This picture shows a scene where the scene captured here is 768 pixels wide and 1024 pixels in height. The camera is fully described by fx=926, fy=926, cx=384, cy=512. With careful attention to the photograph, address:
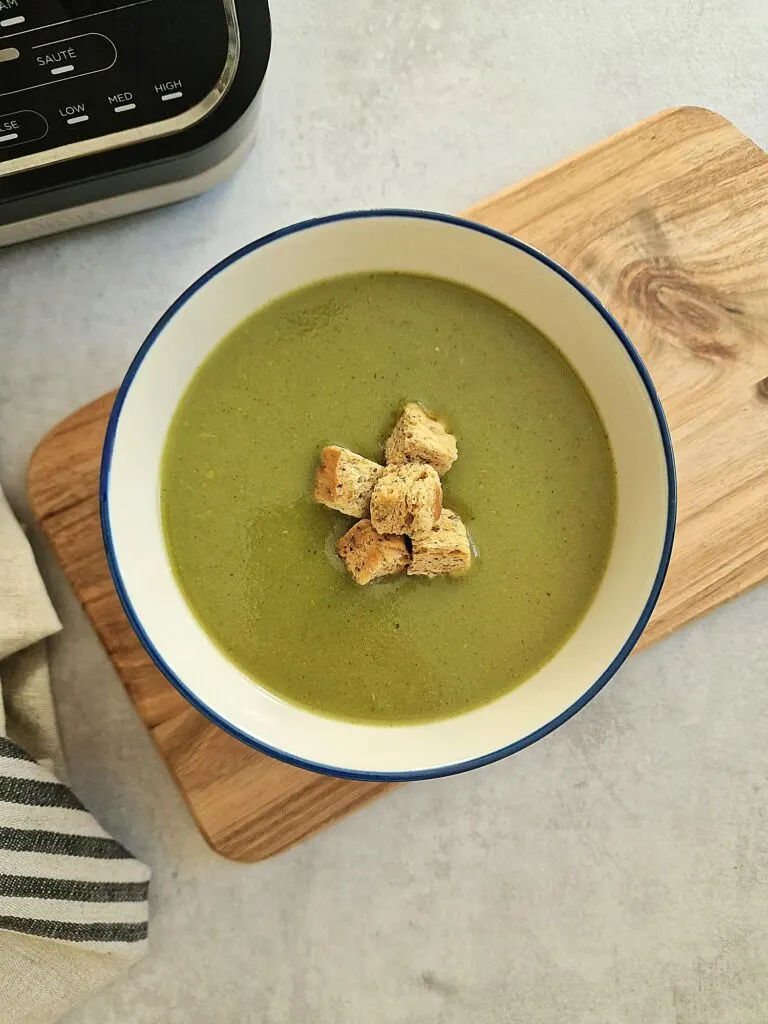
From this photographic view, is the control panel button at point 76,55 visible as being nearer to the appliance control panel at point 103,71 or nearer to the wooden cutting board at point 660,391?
the appliance control panel at point 103,71

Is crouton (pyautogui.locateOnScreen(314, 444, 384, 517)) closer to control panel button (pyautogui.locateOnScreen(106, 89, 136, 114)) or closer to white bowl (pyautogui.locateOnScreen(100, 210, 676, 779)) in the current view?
white bowl (pyautogui.locateOnScreen(100, 210, 676, 779))

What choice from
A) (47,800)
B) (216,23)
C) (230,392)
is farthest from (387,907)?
(216,23)

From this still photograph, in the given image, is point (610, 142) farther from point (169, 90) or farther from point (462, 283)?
point (169, 90)

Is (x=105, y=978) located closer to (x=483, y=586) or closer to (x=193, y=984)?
(x=193, y=984)

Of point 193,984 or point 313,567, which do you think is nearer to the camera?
point 313,567

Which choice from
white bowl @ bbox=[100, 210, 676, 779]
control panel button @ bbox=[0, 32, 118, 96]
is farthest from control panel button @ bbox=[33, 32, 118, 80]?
white bowl @ bbox=[100, 210, 676, 779]

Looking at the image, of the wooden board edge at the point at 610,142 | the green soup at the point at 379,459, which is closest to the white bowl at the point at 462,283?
the green soup at the point at 379,459
